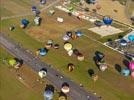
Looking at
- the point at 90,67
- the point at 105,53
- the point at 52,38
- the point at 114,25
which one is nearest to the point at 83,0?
the point at 114,25

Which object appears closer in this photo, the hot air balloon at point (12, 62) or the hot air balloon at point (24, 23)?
the hot air balloon at point (12, 62)

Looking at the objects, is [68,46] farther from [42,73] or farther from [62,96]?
[62,96]

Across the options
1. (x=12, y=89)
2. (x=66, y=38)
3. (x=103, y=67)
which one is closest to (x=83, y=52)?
(x=66, y=38)

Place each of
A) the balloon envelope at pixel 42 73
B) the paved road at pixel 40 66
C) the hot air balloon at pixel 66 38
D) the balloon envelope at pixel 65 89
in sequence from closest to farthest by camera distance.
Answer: the balloon envelope at pixel 65 89 → the paved road at pixel 40 66 → the balloon envelope at pixel 42 73 → the hot air balloon at pixel 66 38

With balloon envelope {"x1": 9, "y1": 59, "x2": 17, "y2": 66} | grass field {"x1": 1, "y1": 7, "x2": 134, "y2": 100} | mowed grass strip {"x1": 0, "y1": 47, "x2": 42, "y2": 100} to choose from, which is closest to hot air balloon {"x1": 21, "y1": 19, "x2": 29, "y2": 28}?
grass field {"x1": 1, "y1": 7, "x2": 134, "y2": 100}

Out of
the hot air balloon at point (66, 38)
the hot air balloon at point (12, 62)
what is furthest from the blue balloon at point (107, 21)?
the hot air balloon at point (12, 62)

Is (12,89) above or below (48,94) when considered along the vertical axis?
below

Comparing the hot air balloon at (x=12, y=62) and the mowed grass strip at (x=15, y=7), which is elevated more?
the hot air balloon at (x=12, y=62)

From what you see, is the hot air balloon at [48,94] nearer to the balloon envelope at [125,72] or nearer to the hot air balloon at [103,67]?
the hot air balloon at [103,67]
